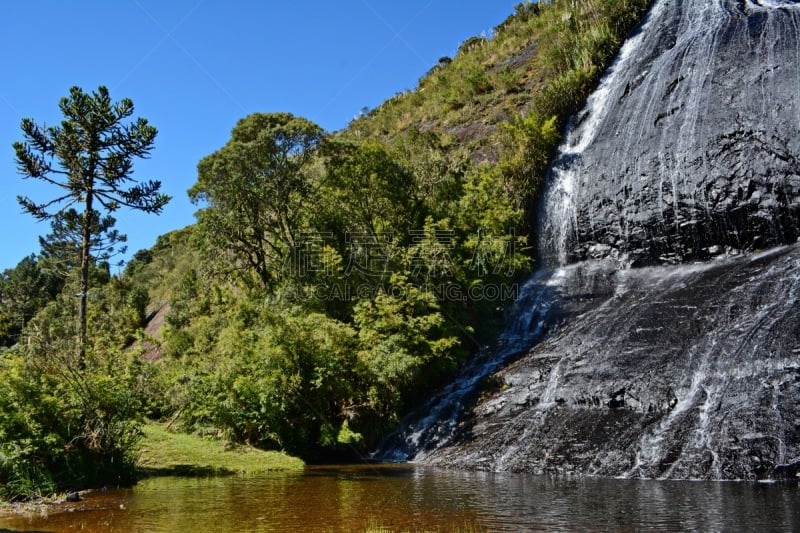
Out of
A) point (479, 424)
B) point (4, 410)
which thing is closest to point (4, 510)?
point (4, 410)

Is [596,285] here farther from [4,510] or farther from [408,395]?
[4,510]

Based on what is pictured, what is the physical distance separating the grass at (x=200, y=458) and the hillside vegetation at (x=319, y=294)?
883mm

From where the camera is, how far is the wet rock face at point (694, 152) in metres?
22.2

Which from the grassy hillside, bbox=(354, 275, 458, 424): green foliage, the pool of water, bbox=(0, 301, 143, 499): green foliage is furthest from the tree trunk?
the grassy hillside

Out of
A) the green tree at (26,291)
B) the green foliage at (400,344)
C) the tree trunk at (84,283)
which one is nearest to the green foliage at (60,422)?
the tree trunk at (84,283)

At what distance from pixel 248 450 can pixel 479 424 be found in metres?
6.70

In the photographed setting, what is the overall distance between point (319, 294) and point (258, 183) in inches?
232

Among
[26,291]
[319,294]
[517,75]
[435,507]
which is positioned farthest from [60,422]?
[26,291]

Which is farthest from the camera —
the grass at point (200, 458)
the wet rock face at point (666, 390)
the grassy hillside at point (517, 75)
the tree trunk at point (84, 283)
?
the grassy hillside at point (517, 75)

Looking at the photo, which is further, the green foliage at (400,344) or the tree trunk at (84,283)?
the green foliage at (400,344)

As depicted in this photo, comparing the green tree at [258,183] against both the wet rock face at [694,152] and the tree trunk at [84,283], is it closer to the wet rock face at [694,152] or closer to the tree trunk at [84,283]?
the tree trunk at [84,283]

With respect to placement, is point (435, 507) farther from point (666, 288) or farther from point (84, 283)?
point (666, 288)

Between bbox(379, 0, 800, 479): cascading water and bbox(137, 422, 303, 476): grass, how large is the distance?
390 centimetres

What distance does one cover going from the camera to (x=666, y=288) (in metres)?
20.8
